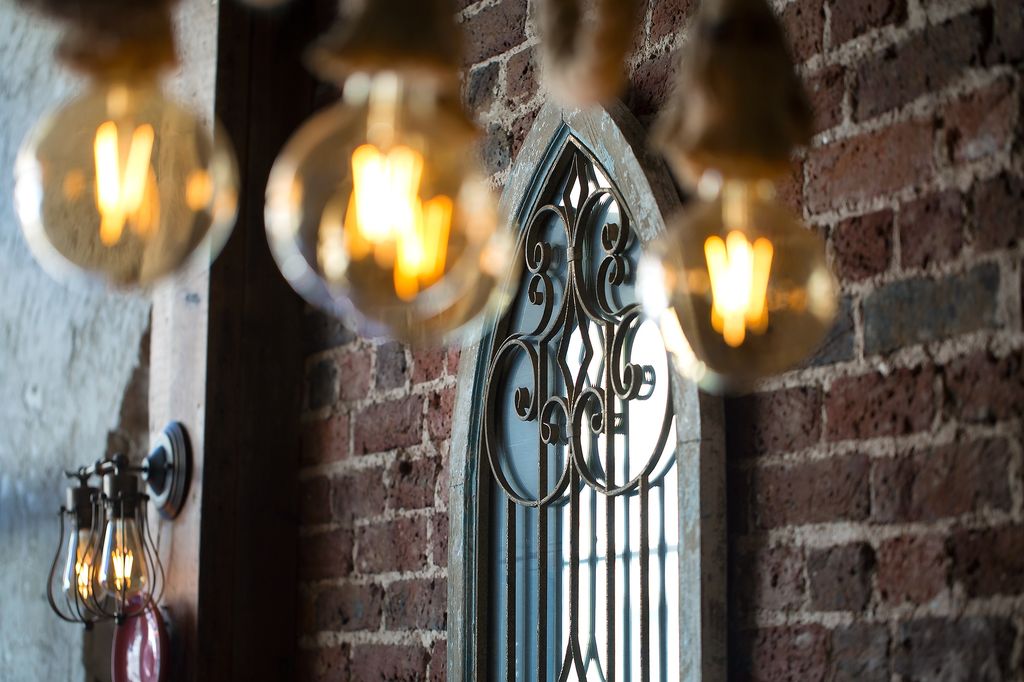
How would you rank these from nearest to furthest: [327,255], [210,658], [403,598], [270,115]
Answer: [327,255], [403,598], [210,658], [270,115]

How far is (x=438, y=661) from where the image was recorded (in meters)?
1.61

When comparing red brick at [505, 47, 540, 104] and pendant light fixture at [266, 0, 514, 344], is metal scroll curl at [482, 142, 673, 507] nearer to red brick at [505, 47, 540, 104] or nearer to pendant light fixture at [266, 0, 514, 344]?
red brick at [505, 47, 540, 104]

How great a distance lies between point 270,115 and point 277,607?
2.24 feet

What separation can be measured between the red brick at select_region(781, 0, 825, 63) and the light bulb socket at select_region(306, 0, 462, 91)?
70 cm

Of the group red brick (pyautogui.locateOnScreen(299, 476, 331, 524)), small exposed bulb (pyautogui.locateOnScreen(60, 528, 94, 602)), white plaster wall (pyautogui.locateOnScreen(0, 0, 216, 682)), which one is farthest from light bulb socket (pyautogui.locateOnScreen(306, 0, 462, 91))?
white plaster wall (pyautogui.locateOnScreen(0, 0, 216, 682))

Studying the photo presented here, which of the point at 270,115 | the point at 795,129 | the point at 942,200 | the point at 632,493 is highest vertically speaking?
the point at 270,115

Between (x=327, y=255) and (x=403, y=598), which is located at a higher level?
(x=327, y=255)

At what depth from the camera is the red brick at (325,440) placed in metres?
1.85

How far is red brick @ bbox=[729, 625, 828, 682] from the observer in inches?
45.9

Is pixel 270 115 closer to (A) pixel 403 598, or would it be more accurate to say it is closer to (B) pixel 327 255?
(A) pixel 403 598

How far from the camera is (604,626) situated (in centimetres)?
137

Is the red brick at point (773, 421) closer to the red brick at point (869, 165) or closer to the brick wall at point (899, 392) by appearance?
the brick wall at point (899, 392)

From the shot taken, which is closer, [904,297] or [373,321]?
[373,321]

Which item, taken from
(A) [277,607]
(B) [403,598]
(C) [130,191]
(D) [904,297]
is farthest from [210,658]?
(C) [130,191]
